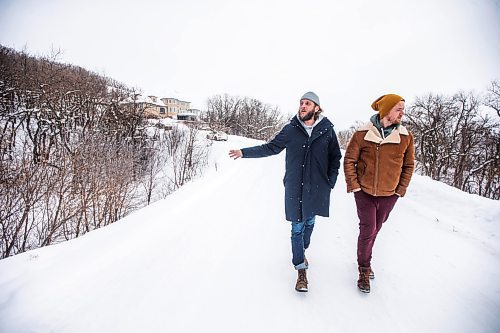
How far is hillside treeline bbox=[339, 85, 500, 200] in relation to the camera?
26609mm

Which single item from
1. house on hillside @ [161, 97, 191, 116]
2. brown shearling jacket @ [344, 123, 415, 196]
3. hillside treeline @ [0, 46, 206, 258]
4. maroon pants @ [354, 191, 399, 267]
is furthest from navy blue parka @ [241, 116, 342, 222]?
house on hillside @ [161, 97, 191, 116]

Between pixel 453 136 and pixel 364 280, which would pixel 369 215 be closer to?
pixel 364 280

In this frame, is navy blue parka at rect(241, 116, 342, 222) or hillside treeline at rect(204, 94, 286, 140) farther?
hillside treeline at rect(204, 94, 286, 140)

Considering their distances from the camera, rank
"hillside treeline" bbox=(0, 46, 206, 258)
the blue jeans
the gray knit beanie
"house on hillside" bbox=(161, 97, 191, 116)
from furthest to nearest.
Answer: "house on hillside" bbox=(161, 97, 191, 116) → "hillside treeline" bbox=(0, 46, 206, 258) → the blue jeans → the gray knit beanie

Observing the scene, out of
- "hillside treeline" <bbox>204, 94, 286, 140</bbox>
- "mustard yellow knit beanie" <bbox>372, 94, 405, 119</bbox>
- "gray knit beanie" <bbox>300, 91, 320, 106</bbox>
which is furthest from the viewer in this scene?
"hillside treeline" <bbox>204, 94, 286, 140</bbox>

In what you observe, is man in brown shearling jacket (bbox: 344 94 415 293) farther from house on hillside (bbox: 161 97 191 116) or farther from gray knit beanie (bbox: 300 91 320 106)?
house on hillside (bbox: 161 97 191 116)

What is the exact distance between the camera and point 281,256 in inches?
137

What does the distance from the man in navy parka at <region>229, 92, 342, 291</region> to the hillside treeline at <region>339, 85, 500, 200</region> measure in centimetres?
3223

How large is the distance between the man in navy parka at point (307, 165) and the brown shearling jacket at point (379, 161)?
21 cm

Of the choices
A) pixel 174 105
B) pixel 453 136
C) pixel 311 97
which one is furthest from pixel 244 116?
pixel 311 97

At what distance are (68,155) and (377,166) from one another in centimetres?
1418

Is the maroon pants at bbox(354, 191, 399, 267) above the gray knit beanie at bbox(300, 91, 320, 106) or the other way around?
the other way around

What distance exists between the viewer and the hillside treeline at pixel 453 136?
26.6m

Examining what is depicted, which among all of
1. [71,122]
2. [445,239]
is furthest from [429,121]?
[71,122]
